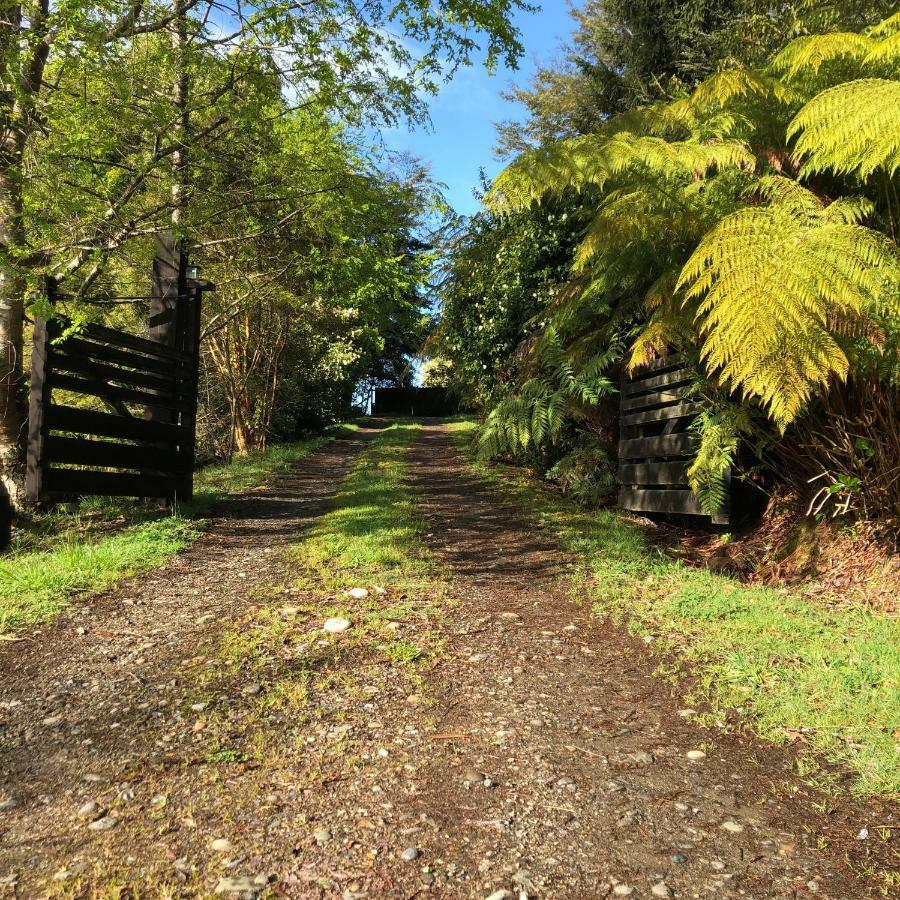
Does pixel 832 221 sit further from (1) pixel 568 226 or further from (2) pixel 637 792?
(1) pixel 568 226

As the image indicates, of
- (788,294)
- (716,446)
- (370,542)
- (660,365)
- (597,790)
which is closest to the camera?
(597,790)

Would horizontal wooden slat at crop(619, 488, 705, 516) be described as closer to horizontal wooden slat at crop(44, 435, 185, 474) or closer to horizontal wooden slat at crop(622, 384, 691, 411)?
horizontal wooden slat at crop(622, 384, 691, 411)

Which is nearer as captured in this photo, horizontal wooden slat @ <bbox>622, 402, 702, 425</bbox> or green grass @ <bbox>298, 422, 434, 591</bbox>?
green grass @ <bbox>298, 422, 434, 591</bbox>

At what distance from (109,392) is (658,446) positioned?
4.92 metres

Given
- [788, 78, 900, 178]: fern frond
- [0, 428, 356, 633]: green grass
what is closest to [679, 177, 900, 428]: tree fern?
[788, 78, 900, 178]: fern frond

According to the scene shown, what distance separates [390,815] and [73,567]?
11.1 ft

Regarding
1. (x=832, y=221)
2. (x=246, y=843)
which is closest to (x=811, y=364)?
(x=832, y=221)

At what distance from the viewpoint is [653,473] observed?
20.6 ft

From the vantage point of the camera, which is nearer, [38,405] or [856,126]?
[856,126]

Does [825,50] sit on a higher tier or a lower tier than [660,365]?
higher

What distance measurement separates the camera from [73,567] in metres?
4.55

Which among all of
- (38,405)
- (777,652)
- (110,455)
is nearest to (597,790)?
(777,652)

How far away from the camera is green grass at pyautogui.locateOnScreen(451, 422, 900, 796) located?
256 cm

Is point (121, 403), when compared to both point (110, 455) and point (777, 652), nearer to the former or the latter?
point (110, 455)
